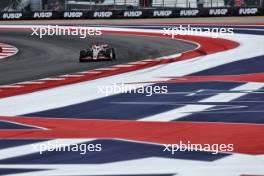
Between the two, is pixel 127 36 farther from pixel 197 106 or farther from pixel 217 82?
pixel 197 106

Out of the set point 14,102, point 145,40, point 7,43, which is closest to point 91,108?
point 14,102

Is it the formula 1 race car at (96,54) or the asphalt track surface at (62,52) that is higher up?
the formula 1 race car at (96,54)

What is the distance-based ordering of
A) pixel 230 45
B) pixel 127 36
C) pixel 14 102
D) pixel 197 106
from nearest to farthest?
pixel 197 106, pixel 14 102, pixel 230 45, pixel 127 36

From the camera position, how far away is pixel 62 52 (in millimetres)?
21844

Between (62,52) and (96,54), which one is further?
(62,52)

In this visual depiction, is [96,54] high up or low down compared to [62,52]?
up

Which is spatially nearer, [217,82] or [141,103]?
[141,103]

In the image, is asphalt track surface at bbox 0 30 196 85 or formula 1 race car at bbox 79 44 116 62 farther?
formula 1 race car at bbox 79 44 116 62

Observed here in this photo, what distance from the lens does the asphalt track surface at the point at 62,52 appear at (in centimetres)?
1586

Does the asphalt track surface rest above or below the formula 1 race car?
below

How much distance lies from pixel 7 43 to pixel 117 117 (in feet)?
61.1

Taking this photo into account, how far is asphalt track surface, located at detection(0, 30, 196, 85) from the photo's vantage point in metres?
15.9

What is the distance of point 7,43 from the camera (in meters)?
27.0

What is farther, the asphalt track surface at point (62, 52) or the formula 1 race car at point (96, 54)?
the formula 1 race car at point (96, 54)
